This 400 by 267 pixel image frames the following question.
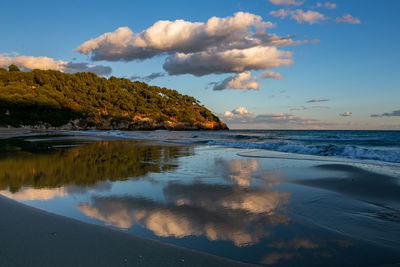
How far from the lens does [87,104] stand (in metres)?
74.8

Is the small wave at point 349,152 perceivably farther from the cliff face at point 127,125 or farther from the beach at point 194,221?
the cliff face at point 127,125

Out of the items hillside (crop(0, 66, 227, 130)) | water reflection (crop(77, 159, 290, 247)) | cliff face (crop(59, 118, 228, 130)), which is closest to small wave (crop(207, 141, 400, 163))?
water reflection (crop(77, 159, 290, 247))

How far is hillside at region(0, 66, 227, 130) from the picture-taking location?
56.0 metres

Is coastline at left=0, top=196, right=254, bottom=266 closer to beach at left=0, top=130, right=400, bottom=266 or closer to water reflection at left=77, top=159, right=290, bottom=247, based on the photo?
beach at left=0, top=130, right=400, bottom=266

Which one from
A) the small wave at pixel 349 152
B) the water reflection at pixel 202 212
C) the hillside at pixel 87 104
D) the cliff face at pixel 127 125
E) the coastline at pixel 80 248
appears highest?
the hillside at pixel 87 104

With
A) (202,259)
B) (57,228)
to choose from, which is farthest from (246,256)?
(57,228)

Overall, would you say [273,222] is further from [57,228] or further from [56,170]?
[56,170]

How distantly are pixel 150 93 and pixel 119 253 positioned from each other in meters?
107

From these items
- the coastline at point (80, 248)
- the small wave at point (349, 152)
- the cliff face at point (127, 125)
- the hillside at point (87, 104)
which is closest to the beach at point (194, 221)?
the coastline at point (80, 248)

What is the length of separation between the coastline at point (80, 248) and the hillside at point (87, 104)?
6157cm

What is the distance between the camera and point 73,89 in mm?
78188

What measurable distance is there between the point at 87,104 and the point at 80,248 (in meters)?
81.2

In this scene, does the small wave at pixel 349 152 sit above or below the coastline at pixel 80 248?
above

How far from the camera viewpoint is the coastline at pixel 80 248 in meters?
1.84
